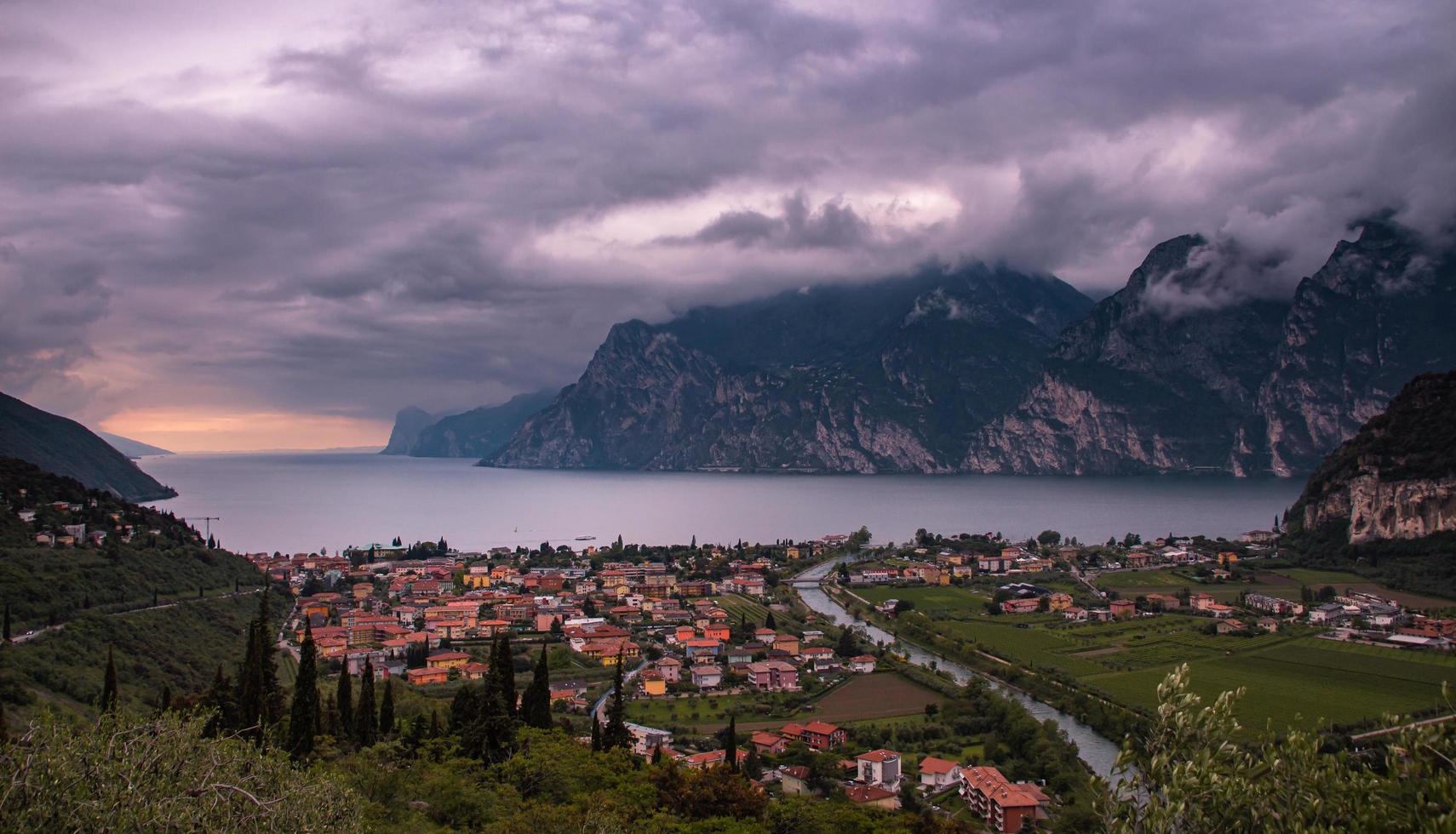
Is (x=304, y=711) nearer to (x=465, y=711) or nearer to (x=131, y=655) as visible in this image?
(x=465, y=711)

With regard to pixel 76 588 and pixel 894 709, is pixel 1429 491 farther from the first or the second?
pixel 76 588

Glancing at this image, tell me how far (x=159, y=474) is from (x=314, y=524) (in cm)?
11034

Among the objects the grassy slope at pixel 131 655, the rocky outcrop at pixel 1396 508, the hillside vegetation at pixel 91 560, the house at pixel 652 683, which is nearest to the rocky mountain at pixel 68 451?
the hillside vegetation at pixel 91 560

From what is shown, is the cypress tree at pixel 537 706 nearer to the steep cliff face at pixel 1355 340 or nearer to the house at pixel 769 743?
the house at pixel 769 743

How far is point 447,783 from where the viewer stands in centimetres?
1833

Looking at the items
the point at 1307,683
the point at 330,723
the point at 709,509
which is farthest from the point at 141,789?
the point at 709,509

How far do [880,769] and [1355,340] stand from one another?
556 ft

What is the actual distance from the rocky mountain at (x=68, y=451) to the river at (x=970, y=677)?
277ft

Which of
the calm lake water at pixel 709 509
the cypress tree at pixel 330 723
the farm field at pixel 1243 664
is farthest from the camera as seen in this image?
the calm lake water at pixel 709 509

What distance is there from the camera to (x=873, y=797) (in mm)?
24422

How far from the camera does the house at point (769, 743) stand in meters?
28.8

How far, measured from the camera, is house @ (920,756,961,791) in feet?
86.7

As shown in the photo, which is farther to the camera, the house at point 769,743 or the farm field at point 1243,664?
the farm field at point 1243,664

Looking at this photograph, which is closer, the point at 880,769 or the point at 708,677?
the point at 880,769
